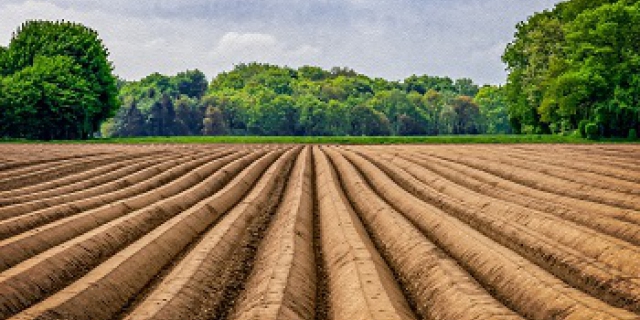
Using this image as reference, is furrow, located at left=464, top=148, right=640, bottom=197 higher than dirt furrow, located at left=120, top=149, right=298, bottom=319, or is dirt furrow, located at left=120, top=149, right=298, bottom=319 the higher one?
furrow, located at left=464, top=148, right=640, bottom=197

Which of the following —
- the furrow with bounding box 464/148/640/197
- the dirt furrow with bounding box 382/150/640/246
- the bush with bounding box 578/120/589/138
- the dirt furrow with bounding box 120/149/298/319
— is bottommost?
the dirt furrow with bounding box 120/149/298/319

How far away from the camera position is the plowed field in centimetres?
668

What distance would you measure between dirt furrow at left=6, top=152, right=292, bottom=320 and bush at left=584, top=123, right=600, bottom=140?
3858cm

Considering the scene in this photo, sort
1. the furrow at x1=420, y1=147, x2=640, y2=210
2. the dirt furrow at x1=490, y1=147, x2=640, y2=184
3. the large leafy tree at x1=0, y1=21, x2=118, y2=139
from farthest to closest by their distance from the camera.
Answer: the large leafy tree at x1=0, y1=21, x2=118, y2=139 < the dirt furrow at x1=490, y1=147, x2=640, y2=184 < the furrow at x1=420, y1=147, x2=640, y2=210

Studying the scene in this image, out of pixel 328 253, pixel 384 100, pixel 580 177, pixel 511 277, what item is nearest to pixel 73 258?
pixel 328 253

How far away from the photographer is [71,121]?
58.6 metres

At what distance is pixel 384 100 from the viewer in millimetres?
104062

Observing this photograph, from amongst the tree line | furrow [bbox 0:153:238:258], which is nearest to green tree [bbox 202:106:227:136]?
the tree line

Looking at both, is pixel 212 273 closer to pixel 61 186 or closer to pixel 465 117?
pixel 61 186

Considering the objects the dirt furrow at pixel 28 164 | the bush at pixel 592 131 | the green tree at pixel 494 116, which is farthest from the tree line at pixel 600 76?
the green tree at pixel 494 116

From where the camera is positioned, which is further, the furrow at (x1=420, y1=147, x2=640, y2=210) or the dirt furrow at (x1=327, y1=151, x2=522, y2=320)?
the furrow at (x1=420, y1=147, x2=640, y2=210)

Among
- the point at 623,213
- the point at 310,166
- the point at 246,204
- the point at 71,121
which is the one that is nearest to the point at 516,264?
the point at 623,213

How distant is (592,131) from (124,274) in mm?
43033

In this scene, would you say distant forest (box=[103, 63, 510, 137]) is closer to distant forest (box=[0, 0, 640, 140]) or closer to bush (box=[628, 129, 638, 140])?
distant forest (box=[0, 0, 640, 140])
